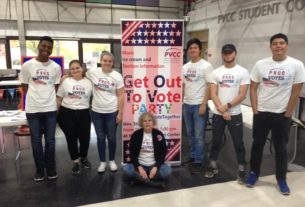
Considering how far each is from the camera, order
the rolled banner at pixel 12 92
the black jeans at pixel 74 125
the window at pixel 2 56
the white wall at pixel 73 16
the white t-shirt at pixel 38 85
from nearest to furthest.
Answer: the white t-shirt at pixel 38 85, the black jeans at pixel 74 125, the rolled banner at pixel 12 92, the white wall at pixel 73 16, the window at pixel 2 56

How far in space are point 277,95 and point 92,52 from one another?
8175mm

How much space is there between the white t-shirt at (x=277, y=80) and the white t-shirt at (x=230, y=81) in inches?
5.9

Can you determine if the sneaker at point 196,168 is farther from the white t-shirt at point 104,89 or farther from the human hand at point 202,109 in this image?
the white t-shirt at point 104,89

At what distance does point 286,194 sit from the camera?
7.98 feet

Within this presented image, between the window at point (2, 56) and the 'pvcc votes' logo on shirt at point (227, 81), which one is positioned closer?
the 'pvcc votes' logo on shirt at point (227, 81)

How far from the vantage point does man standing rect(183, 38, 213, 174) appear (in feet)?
9.20

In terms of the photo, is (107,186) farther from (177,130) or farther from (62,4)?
(62,4)

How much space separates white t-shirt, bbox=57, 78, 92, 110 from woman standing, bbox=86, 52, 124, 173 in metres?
0.08

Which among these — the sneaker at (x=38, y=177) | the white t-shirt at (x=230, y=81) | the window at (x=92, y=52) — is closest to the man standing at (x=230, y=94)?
the white t-shirt at (x=230, y=81)

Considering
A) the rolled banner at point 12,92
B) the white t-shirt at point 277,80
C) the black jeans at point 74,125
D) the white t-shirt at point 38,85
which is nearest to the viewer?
the white t-shirt at point 277,80

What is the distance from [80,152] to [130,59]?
3.88 ft

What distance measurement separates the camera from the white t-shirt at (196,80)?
9.16 ft

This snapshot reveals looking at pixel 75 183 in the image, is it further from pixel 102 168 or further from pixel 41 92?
pixel 41 92

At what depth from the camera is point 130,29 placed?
8.94ft
